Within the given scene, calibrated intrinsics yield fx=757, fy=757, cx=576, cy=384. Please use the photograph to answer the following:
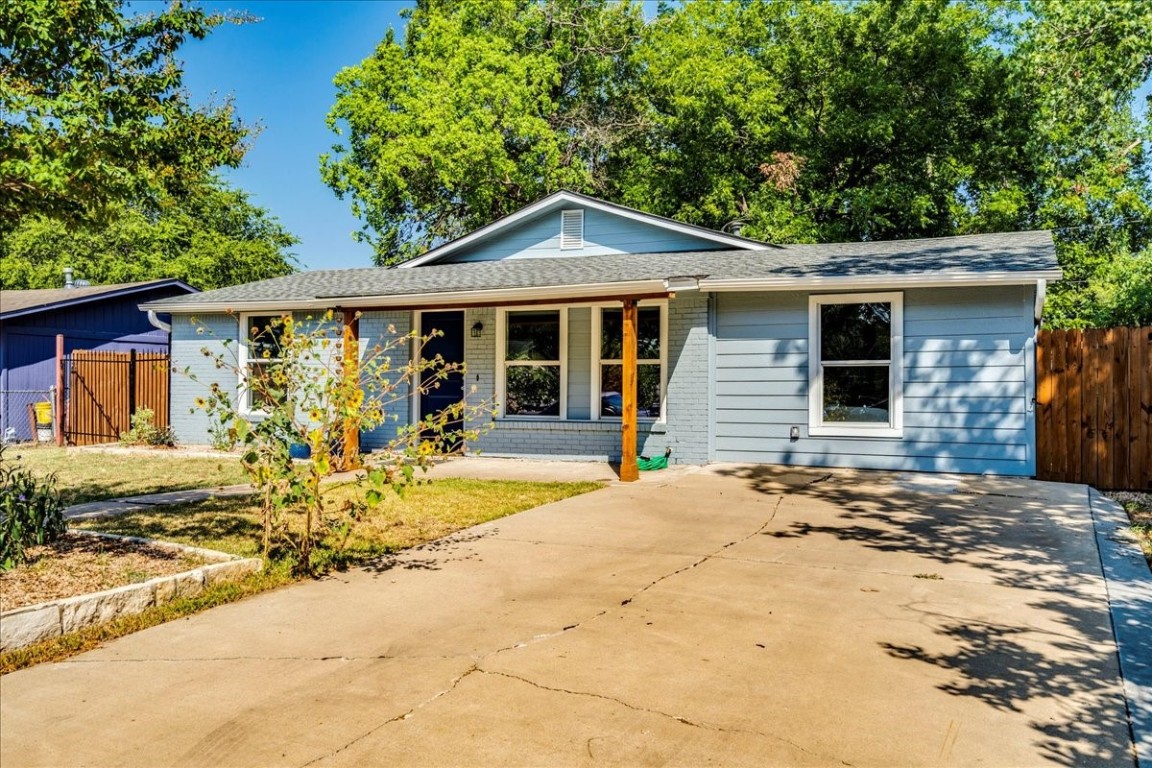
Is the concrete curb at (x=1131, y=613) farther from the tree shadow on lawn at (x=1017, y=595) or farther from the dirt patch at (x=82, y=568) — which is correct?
the dirt patch at (x=82, y=568)

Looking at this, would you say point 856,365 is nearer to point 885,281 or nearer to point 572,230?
point 885,281

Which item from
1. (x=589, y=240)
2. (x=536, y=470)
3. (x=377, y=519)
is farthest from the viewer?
(x=589, y=240)

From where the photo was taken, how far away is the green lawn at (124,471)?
8.94 m

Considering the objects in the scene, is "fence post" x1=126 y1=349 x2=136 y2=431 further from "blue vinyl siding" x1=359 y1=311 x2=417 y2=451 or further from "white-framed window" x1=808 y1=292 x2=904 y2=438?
"white-framed window" x1=808 y1=292 x2=904 y2=438

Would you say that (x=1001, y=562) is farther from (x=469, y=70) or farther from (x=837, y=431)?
(x=469, y=70)

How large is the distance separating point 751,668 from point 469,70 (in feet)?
A: 82.4

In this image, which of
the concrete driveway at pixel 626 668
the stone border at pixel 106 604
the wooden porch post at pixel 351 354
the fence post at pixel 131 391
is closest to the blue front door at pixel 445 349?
the wooden porch post at pixel 351 354

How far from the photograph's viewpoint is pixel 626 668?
361 cm

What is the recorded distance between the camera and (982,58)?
836 inches

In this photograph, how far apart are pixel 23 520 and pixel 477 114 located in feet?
69.1

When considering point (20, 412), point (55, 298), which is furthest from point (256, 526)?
point (55, 298)

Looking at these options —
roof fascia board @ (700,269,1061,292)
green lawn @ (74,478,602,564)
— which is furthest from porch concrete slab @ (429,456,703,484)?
roof fascia board @ (700,269,1061,292)

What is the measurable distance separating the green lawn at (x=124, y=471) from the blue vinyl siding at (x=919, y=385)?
269 inches

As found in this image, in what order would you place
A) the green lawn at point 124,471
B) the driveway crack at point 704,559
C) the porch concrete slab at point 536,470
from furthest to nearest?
the porch concrete slab at point 536,470
the green lawn at point 124,471
the driveway crack at point 704,559
